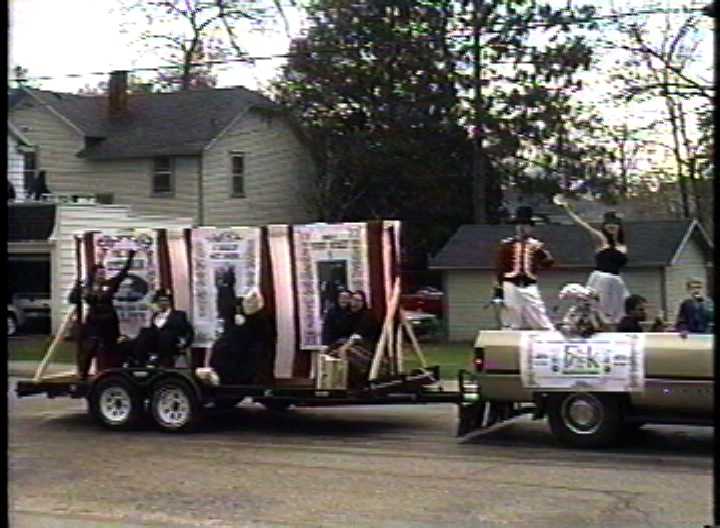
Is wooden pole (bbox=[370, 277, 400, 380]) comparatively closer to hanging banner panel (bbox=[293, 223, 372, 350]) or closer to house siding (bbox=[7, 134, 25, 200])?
hanging banner panel (bbox=[293, 223, 372, 350])

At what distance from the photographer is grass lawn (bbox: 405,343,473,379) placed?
1492 centimetres

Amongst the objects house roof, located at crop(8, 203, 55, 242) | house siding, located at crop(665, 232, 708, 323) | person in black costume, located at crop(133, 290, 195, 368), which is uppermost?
house roof, located at crop(8, 203, 55, 242)

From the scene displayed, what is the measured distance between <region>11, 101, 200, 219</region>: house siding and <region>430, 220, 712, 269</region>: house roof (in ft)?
29.1

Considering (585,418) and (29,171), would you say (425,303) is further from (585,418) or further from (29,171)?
(585,418)

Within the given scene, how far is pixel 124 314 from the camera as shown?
14.2 m

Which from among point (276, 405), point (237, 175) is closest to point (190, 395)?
point (276, 405)

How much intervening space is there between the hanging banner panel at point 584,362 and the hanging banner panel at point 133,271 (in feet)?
15.9

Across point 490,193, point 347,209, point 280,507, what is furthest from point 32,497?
point 490,193

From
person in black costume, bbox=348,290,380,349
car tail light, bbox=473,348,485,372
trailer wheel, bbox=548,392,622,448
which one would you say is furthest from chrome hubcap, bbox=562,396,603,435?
person in black costume, bbox=348,290,380,349

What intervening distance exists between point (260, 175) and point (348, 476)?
27.1m

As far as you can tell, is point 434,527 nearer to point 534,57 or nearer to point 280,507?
point 280,507

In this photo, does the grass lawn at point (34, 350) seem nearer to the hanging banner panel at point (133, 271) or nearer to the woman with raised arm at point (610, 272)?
the hanging banner panel at point (133, 271)

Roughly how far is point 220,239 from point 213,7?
17743mm

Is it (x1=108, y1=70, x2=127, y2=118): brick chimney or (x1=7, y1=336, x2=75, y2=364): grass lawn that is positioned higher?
(x1=108, y1=70, x2=127, y2=118): brick chimney
